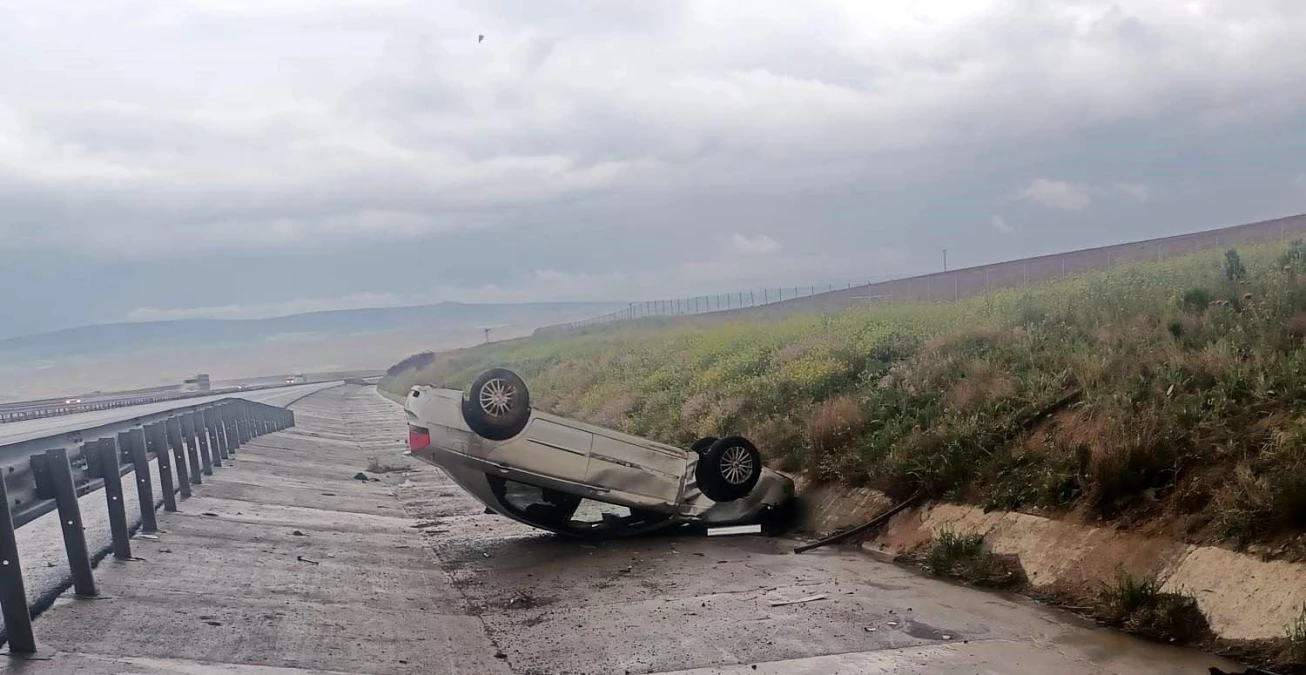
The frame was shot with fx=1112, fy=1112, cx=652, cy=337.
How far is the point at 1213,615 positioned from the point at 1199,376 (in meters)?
3.57

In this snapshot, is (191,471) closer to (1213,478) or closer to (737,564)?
(737,564)

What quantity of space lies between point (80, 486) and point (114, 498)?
27cm

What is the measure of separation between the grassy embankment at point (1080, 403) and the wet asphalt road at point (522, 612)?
1.35 m

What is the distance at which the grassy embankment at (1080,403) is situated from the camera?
8.62 m

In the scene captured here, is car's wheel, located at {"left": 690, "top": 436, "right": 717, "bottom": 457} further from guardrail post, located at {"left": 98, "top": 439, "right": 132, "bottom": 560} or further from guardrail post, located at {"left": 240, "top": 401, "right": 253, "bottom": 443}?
guardrail post, located at {"left": 240, "top": 401, "right": 253, "bottom": 443}

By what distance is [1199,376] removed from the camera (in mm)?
10180

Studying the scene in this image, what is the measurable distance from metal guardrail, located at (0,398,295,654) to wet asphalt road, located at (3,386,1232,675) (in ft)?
0.86

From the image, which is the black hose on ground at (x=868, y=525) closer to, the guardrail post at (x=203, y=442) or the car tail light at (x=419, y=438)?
the car tail light at (x=419, y=438)

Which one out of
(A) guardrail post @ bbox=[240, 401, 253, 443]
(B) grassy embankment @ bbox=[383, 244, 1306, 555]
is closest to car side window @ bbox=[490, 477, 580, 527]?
(B) grassy embankment @ bbox=[383, 244, 1306, 555]

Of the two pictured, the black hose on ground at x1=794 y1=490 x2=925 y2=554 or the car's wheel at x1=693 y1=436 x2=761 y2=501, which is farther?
the car's wheel at x1=693 y1=436 x2=761 y2=501

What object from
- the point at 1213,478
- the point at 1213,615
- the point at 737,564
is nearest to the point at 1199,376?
the point at 1213,478

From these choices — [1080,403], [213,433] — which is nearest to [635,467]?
[1080,403]

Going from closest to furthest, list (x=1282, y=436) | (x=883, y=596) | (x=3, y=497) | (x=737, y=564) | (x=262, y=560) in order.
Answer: (x=3, y=497) < (x=1282, y=436) < (x=883, y=596) < (x=262, y=560) < (x=737, y=564)

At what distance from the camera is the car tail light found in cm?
1160
